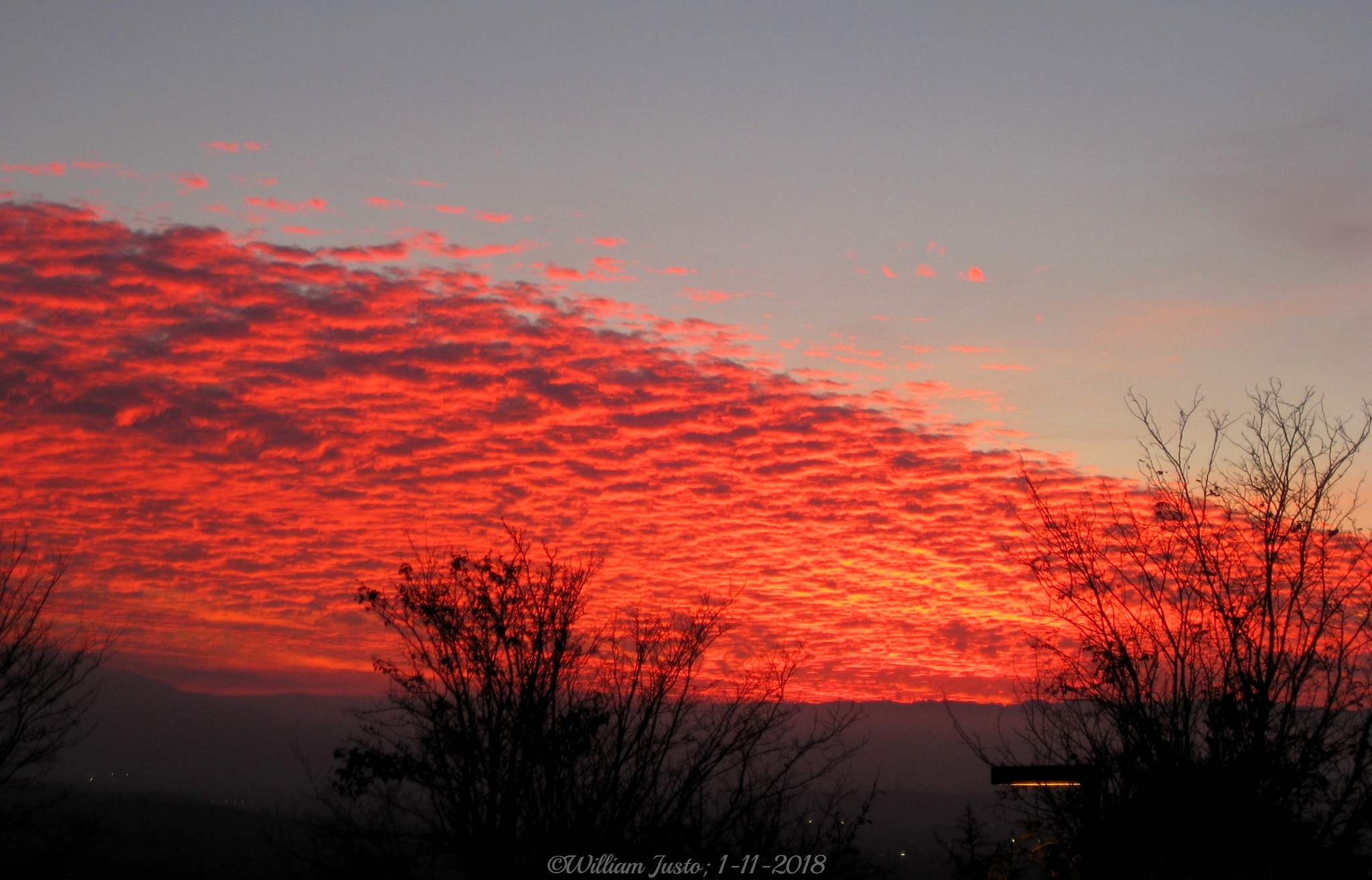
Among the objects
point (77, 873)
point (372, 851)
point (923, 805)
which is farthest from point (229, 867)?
point (372, 851)

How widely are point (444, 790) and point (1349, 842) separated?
399 inches

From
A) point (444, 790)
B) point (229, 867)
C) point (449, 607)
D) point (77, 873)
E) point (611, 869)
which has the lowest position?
point (229, 867)

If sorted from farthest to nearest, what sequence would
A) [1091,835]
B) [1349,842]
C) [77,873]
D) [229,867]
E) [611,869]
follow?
[229,867] < [77,873] < [611,869] < [1091,835] < [1349,842]

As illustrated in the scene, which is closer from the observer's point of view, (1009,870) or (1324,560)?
(1324,560)

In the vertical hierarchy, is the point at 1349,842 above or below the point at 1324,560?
below

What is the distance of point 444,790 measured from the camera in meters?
14.0

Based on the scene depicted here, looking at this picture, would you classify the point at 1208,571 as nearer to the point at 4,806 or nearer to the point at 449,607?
the point at 449,607

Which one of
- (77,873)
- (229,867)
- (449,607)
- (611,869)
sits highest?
(449,607)

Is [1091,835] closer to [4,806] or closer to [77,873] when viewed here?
[4,806]

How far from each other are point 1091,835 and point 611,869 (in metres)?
5.60

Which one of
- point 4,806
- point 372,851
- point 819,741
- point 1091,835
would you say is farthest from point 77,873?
point 1091,835

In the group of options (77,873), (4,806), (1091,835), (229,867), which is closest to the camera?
(1091,835)

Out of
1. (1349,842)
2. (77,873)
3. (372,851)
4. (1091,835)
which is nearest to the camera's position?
(1349,842)

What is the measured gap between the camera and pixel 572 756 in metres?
14.0
